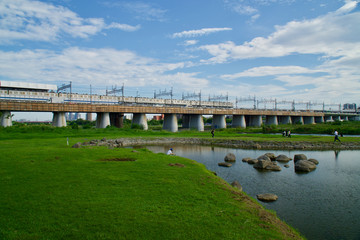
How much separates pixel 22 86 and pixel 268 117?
9702cm

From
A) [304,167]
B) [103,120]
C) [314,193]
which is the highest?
[103,120]

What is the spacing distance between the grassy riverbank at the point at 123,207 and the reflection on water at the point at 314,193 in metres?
3.21

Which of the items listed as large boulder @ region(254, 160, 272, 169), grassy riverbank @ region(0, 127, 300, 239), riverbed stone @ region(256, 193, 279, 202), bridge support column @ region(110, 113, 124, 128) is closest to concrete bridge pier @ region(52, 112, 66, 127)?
bridge support column @ region(110, 113, 124, 128)

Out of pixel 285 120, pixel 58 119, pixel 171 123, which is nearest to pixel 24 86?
pixel 58 119

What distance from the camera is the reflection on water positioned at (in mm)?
11507

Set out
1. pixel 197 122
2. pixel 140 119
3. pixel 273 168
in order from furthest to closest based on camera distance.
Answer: pixel 197 122 → pixel 140 119 → pixel 273 168

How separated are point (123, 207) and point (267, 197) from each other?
372 inches

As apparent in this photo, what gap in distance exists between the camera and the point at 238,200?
10.9 m

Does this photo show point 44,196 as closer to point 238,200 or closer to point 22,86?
point 238,200

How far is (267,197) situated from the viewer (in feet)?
48.2

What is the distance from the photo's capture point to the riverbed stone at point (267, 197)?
14593mm

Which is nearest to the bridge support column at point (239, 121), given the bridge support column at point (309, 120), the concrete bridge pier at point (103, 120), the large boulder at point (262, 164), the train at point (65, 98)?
the train at point (65, 98)

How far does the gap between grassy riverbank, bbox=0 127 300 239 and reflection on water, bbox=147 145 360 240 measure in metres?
3.21

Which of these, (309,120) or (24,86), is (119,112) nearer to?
Answer: (24,86)
